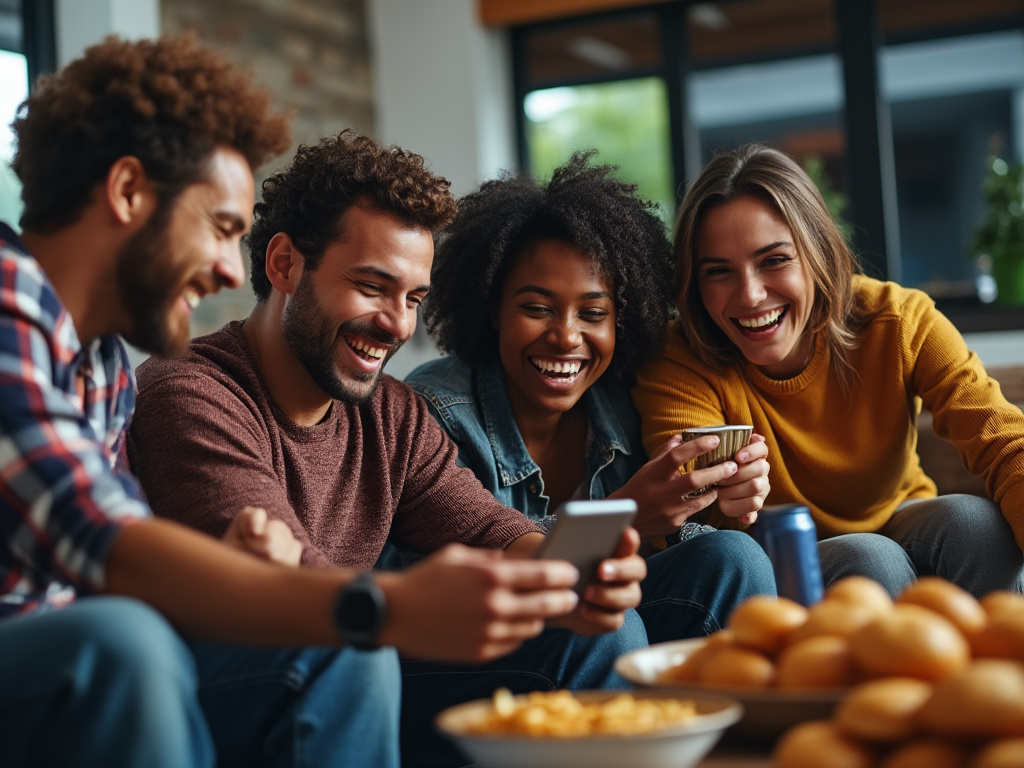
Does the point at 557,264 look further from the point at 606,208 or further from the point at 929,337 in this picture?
the point at 929,337

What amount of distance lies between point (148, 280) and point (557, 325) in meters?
1.06

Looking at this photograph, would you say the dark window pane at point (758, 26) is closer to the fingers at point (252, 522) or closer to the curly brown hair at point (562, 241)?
the curly brown hair at point (562, 241)

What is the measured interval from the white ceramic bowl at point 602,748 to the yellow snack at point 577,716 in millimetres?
14

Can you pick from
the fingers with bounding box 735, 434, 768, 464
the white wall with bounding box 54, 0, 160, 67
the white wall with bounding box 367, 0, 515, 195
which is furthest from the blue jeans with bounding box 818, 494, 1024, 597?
the white wall with bounding box 367, 0, 515, 195

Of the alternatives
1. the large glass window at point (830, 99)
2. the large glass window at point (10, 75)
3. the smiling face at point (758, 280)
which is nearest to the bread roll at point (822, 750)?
the smiling face at point (758, 280)

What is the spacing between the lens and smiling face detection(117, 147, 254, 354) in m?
1.34

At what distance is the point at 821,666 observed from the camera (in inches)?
42.3

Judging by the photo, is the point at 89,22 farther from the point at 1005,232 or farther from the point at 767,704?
the point at 1005,232

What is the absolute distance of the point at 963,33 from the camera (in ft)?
16.5

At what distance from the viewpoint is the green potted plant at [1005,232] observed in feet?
14.5

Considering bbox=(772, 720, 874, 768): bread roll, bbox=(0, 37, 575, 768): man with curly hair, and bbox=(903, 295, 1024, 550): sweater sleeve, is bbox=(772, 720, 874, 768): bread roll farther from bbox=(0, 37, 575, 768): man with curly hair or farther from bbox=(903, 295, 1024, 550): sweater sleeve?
bbox=(903, 295, 1024, 550): sweater sleeve

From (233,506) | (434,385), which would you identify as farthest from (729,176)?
(233,506)

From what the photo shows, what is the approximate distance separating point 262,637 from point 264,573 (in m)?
0.07

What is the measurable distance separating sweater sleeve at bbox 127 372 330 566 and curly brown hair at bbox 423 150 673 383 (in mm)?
796
